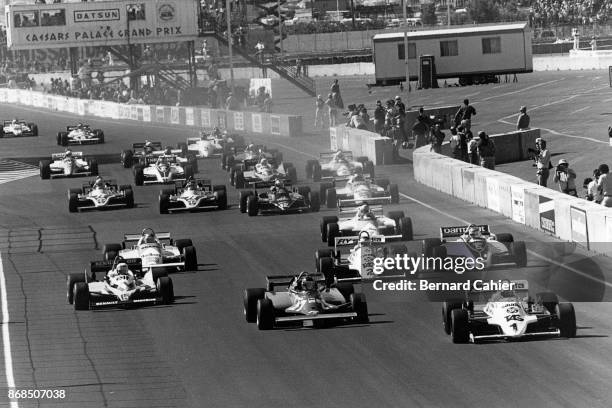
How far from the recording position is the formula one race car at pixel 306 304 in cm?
2280

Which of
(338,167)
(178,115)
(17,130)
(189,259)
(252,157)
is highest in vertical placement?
(178,115)

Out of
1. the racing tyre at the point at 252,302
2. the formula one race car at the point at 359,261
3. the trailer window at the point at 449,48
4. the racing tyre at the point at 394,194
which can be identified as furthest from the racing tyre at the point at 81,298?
the trailer window at the point at 449,48

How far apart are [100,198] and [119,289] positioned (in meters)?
15.6

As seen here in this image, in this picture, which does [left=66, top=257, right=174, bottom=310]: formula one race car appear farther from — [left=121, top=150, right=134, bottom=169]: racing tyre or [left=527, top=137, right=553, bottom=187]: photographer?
[left=121, top=150, right=134, bottom=169]: racing tyre

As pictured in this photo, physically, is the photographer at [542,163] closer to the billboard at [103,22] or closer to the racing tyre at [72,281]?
the racing tyre at [72,281]

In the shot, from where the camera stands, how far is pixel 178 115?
75938 mm

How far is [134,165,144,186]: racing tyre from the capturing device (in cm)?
4706

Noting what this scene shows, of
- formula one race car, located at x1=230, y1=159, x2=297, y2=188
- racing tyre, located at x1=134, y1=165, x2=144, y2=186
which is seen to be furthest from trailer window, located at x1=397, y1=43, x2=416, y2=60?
formula one race car, located at x1=230, y1=159, x2=297, y2=188

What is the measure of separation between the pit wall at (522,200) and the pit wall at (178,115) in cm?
1974

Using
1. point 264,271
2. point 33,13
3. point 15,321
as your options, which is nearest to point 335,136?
point 264,271

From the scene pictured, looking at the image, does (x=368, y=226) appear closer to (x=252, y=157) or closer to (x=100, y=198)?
(x=100, y=198)

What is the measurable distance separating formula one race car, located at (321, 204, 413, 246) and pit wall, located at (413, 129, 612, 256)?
125 inches

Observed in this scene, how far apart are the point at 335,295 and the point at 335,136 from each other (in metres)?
32.8

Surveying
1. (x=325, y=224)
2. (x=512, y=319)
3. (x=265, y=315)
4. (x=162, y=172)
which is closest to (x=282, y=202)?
(x=325, y=224)
